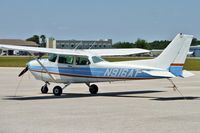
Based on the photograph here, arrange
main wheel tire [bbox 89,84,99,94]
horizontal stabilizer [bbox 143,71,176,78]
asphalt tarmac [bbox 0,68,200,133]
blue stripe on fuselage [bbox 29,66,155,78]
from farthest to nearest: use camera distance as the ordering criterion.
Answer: main wheel tire [bbox 89,84,99,94] < blue stripe on fuselage [bbox 29,66,155,78] < horizontal stabilizer [bbox 143,71,176,78] < asphalt tarmac [bbox 0,68,200,133]

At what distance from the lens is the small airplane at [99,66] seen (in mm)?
19672

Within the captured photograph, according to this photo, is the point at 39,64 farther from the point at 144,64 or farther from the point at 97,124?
the point at 97,124

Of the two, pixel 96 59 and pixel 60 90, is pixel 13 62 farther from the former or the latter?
pixel 96 59

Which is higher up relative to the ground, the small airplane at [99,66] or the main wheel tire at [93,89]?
the small airplane at [99,66]

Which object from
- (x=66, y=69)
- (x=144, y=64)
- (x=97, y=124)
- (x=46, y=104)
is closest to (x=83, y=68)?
(x=66, y=69)

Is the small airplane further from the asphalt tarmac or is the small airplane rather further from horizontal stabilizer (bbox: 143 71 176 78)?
the asphalt tarmac

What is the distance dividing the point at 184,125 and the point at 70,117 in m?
3.23

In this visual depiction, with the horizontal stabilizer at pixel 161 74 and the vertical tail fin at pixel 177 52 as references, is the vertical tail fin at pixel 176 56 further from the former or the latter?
the horizontal stabilizer at pixel 161 74

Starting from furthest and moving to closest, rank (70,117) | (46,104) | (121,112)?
(46,104), (121,112), (70,117)

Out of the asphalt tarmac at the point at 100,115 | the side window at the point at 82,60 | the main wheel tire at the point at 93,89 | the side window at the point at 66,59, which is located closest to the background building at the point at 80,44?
the side window at the point at 66,59

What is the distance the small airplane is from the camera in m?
19.7

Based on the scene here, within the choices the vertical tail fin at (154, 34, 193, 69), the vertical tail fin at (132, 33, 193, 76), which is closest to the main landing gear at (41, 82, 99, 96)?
the vertical tail fin at (132, 33, 193, 76)

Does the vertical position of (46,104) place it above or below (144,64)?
below

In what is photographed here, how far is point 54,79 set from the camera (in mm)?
21453
